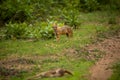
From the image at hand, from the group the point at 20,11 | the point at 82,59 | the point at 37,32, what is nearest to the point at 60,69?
the point at 82,59

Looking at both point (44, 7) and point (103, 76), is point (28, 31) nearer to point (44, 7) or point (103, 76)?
point (44, 7)

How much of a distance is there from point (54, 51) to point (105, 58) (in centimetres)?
233

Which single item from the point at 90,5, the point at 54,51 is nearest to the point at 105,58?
the point at 54,51

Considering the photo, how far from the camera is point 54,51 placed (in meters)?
16.0

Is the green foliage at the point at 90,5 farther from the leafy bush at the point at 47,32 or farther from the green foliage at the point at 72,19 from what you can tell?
the leafy bush at the point at 47,32

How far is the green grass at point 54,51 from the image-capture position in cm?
1326

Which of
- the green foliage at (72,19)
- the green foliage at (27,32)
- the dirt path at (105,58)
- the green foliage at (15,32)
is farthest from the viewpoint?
the green foliage at (72,19)

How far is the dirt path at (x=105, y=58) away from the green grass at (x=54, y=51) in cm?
34

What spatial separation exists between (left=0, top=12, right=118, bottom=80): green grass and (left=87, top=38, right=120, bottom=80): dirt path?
1.11ft

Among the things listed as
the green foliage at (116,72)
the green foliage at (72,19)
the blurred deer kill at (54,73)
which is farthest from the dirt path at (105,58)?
the green foliage at (72,19)

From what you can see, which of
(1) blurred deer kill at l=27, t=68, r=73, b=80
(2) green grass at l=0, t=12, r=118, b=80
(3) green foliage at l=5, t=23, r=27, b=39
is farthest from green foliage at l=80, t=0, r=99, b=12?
(1) blurred deer kill at l=27, t=68, r=73, b=80

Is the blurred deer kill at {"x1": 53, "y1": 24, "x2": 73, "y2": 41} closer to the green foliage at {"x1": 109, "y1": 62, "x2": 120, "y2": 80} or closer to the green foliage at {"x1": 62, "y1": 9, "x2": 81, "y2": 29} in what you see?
the green foliage at {"x1": 62, "y1": 9, "x2": 81, "y2": 29}

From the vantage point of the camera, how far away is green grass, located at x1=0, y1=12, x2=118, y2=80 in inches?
522

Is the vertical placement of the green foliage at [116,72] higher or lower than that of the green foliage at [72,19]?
lower
